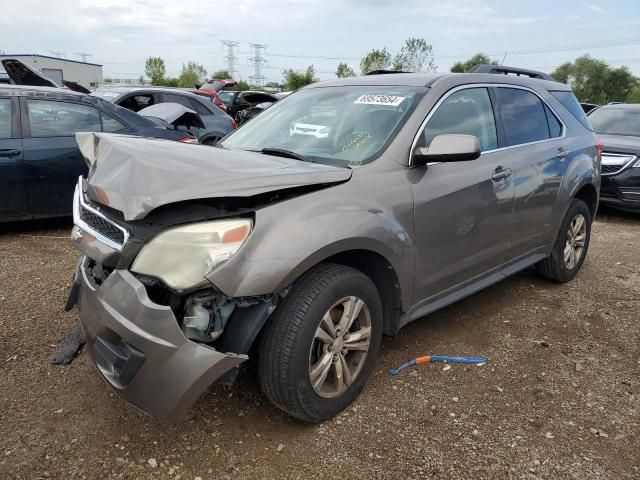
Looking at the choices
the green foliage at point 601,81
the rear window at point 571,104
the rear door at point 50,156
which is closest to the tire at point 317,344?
the rear window at point 571,104

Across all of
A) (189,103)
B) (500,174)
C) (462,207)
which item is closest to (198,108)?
(189,103)

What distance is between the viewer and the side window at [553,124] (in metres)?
4.07

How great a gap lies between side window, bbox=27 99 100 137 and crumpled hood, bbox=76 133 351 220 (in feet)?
11.0

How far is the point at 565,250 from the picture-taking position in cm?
441

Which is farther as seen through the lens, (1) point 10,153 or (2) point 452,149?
(1) point 10,153

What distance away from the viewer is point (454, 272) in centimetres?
312

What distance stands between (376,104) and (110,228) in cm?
168

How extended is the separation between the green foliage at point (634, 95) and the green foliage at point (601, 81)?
18.7 inches

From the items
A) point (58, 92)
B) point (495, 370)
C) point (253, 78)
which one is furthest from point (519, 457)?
point (253, 78)

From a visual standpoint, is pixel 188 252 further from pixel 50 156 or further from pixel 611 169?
pixel 611 169

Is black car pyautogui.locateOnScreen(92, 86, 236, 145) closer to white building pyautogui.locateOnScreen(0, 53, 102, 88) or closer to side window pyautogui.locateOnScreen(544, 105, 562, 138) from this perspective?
side window pyautogui.locateOnScreen(544, 105, 562, 138)

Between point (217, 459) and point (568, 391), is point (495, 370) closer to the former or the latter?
point (568, 391)

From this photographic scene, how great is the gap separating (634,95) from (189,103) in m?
57.8

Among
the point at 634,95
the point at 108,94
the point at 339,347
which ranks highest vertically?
the point at 634,95
